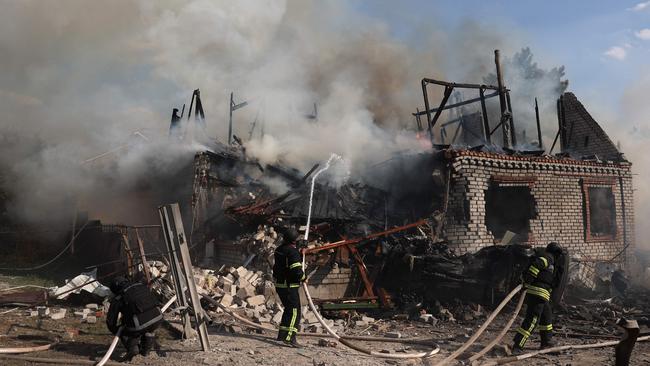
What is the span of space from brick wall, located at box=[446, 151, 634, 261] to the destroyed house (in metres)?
0.03

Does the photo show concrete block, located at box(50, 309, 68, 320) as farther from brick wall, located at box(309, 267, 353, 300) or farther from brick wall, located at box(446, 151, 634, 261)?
brick wall, located at box(446, 151, 634, 261)

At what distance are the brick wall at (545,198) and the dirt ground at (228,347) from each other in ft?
12.4

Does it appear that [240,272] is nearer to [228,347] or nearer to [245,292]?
[245,292]

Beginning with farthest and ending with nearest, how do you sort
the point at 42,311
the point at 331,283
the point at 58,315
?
the point at 331,283 < the point at 42,311 < the point at 58,315

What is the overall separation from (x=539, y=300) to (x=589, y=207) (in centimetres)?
838

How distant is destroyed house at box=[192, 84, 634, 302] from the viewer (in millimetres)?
9719

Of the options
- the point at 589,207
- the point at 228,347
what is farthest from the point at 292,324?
the point at 589,207

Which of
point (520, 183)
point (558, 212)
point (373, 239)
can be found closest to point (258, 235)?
point (373, 239)

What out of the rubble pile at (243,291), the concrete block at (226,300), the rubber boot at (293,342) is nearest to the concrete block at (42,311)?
the rubble pile at (243,291)

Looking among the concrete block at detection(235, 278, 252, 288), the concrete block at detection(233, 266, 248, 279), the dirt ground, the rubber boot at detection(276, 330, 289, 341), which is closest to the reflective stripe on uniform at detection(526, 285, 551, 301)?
the dirt ground

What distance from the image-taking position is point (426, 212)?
11.8 m

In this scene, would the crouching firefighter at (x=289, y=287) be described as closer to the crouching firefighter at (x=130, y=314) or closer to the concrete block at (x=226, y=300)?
the crouching firefighter at (x=130, y=314)

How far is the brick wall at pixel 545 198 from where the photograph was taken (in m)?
11.4

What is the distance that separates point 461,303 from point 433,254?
1.07 m
